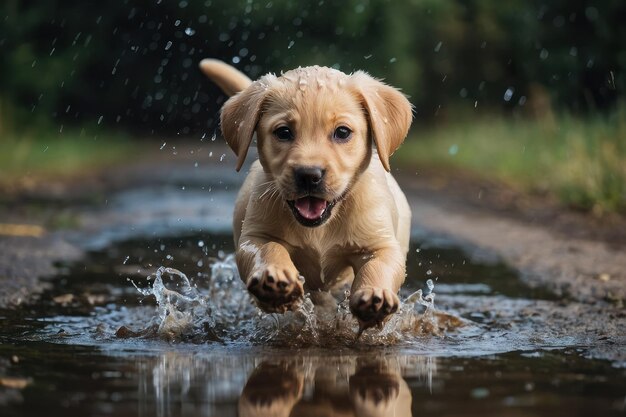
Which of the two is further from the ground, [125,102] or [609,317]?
[125,102]

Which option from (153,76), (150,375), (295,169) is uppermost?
(153,76)

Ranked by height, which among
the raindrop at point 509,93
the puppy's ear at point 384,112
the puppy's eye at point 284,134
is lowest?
the puppy's eye at point 284,134

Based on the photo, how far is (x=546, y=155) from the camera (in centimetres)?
1377

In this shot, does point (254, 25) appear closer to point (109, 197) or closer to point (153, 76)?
point (153, 76)

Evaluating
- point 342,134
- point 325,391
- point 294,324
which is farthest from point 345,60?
point 325,391

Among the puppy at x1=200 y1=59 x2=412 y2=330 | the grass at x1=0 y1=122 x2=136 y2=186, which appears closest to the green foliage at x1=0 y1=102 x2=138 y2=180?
the grass at x1=0 y1=122 x2=136 y2=186

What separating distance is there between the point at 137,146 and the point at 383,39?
6.06 metres

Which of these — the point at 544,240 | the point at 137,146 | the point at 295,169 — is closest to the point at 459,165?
the point at 544,240

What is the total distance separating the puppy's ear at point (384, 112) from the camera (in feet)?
17.0

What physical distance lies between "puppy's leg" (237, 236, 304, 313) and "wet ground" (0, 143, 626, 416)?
8.7 inches

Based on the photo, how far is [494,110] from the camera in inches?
922

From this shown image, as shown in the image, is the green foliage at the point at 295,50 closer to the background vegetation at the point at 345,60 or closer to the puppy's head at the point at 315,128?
the background vegetation at the point at 345,60

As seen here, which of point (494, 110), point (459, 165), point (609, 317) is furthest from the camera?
point (494, 110)

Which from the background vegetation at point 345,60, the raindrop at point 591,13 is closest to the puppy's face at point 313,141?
the background vegetation at point 345,60
